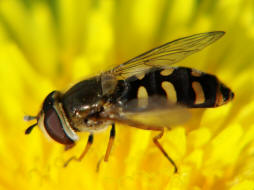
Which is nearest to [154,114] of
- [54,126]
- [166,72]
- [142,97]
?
[142,97]

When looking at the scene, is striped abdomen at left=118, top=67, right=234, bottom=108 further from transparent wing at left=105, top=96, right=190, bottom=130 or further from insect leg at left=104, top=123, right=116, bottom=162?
insect leg at left=104, top=123, right=116, bottom=162

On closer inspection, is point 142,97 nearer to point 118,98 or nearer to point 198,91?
point 118,98

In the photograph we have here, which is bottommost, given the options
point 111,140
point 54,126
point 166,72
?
point 111,140

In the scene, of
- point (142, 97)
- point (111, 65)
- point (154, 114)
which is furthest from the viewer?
point (111, 65)

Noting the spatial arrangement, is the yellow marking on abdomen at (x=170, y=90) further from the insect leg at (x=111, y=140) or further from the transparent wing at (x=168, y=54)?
the insect leg at (x=111, y=140)

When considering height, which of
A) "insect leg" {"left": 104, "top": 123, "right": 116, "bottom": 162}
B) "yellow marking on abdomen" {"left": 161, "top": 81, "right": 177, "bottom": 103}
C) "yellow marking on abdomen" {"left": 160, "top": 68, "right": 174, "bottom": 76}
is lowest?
"insect leg" {"left": 104, "top": 123, "right": 116, "bottom": 162}

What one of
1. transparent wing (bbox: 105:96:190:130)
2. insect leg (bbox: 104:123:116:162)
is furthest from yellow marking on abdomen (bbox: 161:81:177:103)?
→ insect leg (bbox: 104:123:116:162)

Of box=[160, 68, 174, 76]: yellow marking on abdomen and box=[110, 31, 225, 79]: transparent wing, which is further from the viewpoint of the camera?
box=[110, 31, 225, 79]: transparent wing
